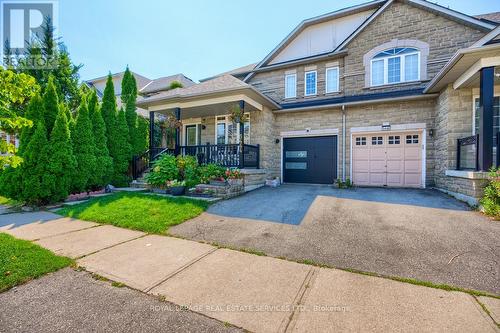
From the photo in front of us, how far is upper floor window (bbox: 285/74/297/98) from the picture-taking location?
11336mm

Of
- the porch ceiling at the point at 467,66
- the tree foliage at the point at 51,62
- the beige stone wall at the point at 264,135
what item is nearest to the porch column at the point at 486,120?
the porch ceiling at the point at 467,66

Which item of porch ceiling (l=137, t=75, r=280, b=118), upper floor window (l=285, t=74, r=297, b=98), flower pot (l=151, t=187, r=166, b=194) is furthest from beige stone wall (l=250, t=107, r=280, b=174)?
flower pot (l=151, t=187, r=166, b=194)

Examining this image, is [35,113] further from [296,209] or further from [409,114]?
[409,114]

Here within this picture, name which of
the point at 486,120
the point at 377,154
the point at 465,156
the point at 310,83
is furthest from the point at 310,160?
the point at 486,120

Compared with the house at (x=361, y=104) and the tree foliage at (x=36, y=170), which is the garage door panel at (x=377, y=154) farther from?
the tree foliage at (x=36, y=170)

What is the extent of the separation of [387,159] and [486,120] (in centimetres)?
369

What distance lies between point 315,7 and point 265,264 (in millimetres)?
13290

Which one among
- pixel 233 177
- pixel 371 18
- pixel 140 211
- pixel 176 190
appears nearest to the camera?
pixel 140 211

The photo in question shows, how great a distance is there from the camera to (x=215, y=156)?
933cm

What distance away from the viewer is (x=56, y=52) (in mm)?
13828

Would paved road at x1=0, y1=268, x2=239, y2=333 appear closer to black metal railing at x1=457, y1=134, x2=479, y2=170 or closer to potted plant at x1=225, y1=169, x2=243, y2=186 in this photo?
potted plant at x1=225, y1=169, x2=243, y2=186

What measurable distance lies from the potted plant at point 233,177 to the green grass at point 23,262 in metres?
5.09

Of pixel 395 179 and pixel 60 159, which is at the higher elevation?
pixel 60 159

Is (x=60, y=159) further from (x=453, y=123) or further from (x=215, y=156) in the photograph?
(x=453, y=123)
